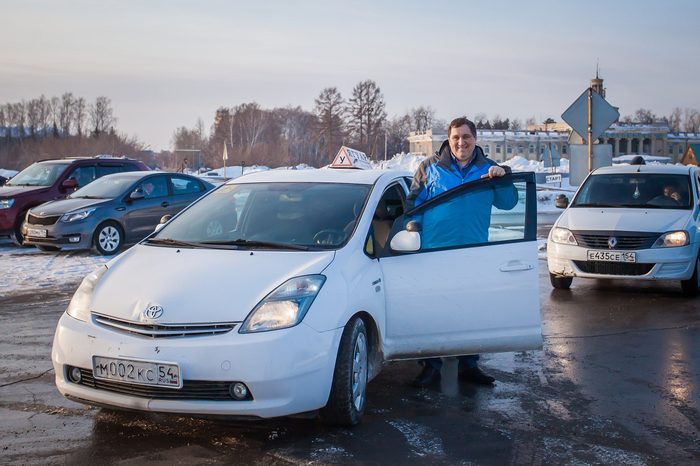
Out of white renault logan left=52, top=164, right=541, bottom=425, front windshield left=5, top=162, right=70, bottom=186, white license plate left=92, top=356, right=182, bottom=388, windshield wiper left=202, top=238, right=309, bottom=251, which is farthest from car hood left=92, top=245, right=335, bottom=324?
front windshield left=5, top=162, right=70, bottom=186

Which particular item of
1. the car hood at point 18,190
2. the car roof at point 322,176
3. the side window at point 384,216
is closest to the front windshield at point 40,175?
the car hood at point 18,190

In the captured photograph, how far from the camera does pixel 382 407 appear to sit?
532 cm

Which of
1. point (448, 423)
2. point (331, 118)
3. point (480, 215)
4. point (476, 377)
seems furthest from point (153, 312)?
point (331, 118)

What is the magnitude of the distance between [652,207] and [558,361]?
442cm

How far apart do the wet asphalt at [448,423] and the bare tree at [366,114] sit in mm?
100912

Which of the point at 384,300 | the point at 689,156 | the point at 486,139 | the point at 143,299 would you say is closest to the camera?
the point at 143,299

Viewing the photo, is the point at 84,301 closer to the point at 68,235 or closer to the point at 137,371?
the point at 137,371

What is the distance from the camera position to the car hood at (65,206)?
13.9m

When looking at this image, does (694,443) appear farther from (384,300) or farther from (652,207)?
(652,207)

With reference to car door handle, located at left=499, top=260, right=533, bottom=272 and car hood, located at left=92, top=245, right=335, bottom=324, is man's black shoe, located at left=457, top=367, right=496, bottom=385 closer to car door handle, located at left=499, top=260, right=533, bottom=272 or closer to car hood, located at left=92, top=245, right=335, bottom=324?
Answer: car door handle, located at left=499, top=260, right=533, bottom=272

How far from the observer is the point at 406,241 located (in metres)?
5.21

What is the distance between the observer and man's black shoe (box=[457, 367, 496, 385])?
5.90 meters

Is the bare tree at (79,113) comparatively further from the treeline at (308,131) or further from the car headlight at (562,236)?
the car headlight at (562,236)

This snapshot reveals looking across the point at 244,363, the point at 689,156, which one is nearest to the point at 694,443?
the point at 244,363
